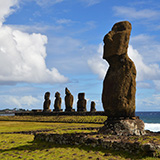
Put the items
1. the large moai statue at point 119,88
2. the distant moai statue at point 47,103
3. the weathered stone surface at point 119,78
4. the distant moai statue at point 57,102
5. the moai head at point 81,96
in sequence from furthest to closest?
the distant moai statue at point 47,103 < the distant moai statue at point 57,102 < the moai head at point 81,96 < the weathered stone surface at point 119,78 < the large moai statue at point 119,88

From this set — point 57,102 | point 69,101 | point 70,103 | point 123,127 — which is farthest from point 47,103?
point 123,127

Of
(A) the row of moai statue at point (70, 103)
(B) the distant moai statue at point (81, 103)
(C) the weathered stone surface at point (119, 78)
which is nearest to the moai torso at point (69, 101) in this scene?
(A) the row of moai statue at point (70, 103)

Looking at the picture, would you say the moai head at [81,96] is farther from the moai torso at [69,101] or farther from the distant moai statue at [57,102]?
the distant moai statue at [57,102]

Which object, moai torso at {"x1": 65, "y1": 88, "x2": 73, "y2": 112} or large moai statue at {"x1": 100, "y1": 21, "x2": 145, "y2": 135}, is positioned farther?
moai torso at {"x1": 65, "y1": 88, "x2": 73, "y2": 112}

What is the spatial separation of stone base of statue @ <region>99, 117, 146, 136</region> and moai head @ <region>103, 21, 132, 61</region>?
5.03 metres

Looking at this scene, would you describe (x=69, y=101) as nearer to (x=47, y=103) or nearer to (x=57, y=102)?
(x=57, y=102)

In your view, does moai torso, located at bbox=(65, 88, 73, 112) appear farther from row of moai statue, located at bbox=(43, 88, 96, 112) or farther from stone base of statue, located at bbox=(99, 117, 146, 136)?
stone base of statue, located at bbox=(99, 117, 146, 136)

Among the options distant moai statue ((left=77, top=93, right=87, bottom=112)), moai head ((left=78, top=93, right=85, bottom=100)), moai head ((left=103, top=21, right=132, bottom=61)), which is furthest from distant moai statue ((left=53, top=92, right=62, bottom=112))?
moai head ((left=103, top=21, right=132, bottom=61))

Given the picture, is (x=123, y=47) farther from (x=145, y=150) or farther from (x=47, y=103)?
(x=47, y=103)

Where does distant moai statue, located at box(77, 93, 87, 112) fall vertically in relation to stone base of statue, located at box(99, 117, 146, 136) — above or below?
above

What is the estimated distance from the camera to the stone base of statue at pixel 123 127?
58.4 ft

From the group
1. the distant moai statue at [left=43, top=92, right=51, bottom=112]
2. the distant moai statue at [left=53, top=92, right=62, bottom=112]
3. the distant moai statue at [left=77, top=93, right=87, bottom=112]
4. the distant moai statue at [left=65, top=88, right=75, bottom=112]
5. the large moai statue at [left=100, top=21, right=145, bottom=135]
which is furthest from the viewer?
the distant moai statue at [left=43, top=92, right=51, bottom=112]

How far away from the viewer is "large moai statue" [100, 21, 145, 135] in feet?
59.8

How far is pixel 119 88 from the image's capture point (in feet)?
60.7
